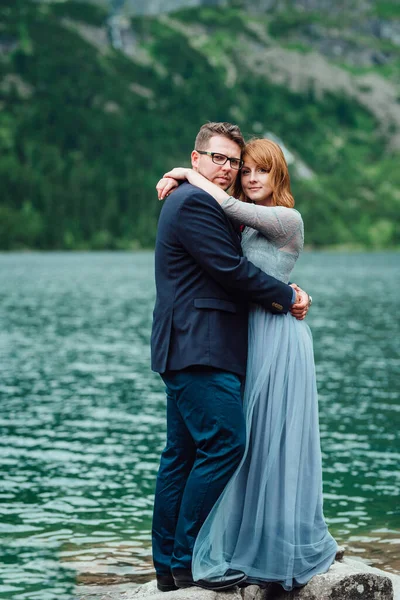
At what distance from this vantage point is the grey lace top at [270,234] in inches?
285

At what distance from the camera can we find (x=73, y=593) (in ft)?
31.1

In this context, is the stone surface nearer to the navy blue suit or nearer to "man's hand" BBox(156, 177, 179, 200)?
the navy blue suit

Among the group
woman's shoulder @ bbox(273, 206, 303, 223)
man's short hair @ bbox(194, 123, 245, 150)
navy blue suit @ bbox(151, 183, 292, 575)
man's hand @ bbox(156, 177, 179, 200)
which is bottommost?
navy blue suit @ bbox(151, 183, 292, 575)

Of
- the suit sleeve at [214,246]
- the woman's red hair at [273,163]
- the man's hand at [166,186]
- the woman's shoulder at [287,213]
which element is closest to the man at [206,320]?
the suit sleeve at [214,246]

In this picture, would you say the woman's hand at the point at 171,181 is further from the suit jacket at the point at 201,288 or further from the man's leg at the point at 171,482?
the man's leg at the point at 171,482

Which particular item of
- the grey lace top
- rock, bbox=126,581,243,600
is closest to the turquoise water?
rock, bbox=126,581,243,600

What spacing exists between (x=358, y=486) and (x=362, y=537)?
3.33 metres

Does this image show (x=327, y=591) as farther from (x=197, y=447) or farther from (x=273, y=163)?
(x=273, y=163)

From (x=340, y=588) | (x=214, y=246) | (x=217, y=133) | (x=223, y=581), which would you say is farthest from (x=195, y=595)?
(x=217, y=133)

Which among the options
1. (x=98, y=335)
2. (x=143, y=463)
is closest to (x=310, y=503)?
(x=143, y=463)

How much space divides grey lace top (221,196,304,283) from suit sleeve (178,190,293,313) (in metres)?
0.18

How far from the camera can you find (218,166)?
7324 mm

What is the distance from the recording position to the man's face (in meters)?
7.25

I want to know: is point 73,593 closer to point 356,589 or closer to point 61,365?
point 356,589
